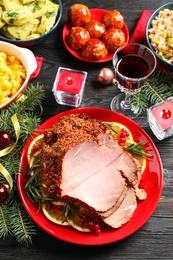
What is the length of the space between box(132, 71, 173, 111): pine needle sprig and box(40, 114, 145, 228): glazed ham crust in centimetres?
46

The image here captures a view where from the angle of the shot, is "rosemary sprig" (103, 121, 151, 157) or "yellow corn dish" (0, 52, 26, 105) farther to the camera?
"yellow corn dish" (0, 52, 26, 105)

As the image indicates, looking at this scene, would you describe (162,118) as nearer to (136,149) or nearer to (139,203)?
(136,149)

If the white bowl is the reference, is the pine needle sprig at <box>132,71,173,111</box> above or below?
below

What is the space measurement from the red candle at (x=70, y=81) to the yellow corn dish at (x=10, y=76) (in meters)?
0.24

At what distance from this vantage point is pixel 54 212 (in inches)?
96.9

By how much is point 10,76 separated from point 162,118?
102 cm

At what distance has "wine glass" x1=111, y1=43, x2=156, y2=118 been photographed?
8.61 ft

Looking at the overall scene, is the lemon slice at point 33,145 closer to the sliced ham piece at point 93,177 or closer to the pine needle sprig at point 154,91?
the sliced ham piece at point 93,177

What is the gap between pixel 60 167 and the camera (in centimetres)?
237

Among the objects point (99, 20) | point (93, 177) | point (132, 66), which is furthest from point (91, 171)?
point (99, 20)

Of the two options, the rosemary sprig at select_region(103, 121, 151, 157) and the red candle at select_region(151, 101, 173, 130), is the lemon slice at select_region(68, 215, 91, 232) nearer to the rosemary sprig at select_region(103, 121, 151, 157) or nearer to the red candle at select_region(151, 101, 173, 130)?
the rosemary sprig at select_region(103, 121, 151, 157)

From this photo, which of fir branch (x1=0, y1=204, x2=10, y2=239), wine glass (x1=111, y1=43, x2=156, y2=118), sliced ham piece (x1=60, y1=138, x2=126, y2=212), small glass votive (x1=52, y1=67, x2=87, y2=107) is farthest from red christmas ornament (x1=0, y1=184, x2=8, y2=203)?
wine glass (x1=111, y1=43, x2=156, y2=118)

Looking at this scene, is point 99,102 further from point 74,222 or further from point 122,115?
point 74,222

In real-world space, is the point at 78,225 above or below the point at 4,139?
below
